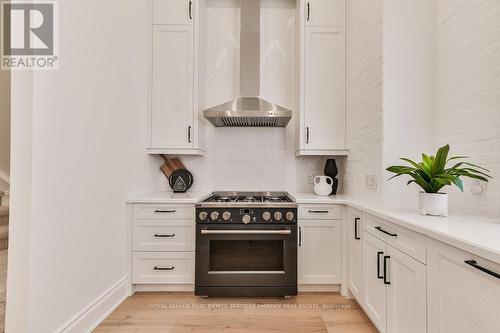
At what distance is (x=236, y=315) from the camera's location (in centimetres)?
207

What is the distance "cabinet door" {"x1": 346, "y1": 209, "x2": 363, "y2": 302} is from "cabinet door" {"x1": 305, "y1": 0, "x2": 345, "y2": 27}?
1.89 metres

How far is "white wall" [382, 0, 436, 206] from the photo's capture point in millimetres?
2000

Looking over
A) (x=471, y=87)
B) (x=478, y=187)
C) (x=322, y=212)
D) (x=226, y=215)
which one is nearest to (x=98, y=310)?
(x=226, y=215)

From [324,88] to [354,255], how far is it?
1622mm

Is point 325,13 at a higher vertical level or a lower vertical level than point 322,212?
higher

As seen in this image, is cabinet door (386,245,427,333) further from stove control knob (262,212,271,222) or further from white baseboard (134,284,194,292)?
white baseboard (134,284,194,292)

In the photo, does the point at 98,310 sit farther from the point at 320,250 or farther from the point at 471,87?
the point at 471,87

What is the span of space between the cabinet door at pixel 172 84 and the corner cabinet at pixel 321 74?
1148 mm

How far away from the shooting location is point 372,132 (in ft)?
7.16

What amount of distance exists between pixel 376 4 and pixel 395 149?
3.86ft

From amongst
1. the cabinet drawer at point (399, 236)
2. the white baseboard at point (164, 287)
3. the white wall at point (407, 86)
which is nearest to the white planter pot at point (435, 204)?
the cabinet drawer at point (399, 236)

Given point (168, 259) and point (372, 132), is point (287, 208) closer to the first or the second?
point (372, 132)

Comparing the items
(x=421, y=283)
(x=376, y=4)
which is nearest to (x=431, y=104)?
(x=376, y=4)

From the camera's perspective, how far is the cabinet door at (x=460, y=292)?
90cm
